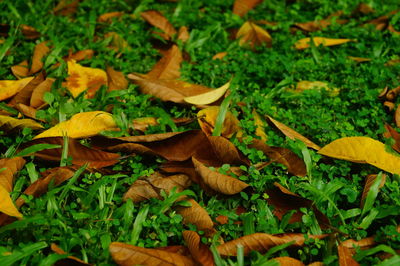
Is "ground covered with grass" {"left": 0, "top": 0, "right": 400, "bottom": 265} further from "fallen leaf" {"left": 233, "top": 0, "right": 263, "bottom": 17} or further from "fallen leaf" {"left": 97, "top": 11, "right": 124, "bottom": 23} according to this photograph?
"fallen leaf" {"left": 233, "top": 0, "right": 263, "bottom": 17}

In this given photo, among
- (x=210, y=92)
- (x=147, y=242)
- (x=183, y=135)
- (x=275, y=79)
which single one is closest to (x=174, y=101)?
(x=210, y=92)

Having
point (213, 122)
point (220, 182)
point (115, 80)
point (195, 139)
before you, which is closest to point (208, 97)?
point (213, 122)

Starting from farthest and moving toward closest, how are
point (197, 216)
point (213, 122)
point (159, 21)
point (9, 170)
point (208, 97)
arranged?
point (159, 21) → point (208, 97) → point (213, 122) → point (9, 170) → point (197, 216)

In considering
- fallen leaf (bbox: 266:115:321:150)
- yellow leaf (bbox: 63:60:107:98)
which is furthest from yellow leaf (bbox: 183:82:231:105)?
yellow leaf (bbox: 63:60:107:98)

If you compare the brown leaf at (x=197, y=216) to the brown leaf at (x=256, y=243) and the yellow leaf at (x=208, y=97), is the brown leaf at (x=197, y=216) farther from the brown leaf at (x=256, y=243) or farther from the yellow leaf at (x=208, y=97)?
the yellow leaf at (x=208, y=97)

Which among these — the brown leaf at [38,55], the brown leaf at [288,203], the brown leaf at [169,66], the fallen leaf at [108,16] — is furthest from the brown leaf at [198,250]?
the fallen leaf at [108,16]

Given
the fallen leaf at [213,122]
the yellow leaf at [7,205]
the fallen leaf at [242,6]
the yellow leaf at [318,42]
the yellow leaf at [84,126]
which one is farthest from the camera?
the fallen leaf at [242,6]

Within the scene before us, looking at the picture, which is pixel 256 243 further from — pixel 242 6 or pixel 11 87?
pixel 242 6
